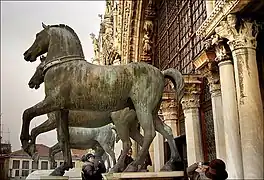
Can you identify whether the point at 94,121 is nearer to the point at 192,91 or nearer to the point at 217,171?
the point at 217,171

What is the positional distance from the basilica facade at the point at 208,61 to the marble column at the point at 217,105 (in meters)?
0.02

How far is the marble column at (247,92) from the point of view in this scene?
21.1ft

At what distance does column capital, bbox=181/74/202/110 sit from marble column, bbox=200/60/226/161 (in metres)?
1.80

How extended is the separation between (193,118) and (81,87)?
7457mm

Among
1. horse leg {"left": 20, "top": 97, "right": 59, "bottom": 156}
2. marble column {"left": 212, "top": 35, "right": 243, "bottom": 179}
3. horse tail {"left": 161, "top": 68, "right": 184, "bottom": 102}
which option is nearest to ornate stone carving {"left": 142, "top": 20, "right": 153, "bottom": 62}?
marble column {"left": 212, "top": 35, "right": 243, "bottom": 179}

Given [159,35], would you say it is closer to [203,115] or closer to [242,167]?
[203,115]

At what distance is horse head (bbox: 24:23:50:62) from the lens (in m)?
4.84

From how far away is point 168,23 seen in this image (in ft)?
50.4

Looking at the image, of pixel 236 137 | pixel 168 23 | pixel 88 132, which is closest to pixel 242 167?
pixel 236 137

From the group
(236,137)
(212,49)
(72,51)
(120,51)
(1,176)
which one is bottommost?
(1,176)

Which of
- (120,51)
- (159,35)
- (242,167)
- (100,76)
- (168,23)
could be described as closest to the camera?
(100,76)

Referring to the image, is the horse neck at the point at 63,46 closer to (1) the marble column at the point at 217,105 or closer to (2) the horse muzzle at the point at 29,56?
(2) the horse muzzle at the point at 29,56

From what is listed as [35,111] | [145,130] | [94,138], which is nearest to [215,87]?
A: [94,138]

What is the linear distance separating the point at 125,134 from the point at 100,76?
1.09 metres
